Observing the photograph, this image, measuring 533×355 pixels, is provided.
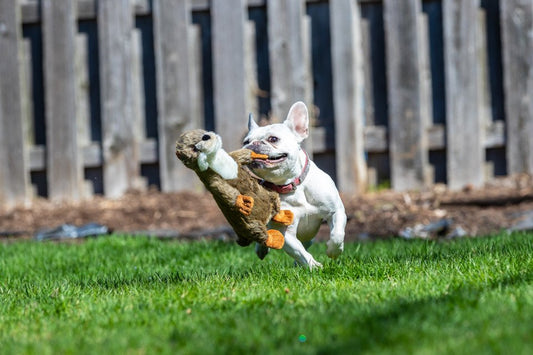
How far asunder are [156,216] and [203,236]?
1.02 m

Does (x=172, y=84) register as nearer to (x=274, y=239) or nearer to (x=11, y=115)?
(x=11, y=115)

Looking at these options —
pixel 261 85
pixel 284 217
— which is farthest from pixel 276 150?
pixel 261 85

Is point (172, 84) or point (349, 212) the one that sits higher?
point (172, 84)

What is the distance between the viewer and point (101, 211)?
7.80m

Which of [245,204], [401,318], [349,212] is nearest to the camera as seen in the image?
[401,318]

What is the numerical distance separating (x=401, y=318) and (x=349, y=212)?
15.0 feet

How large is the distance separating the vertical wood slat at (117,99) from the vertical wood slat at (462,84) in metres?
3.39

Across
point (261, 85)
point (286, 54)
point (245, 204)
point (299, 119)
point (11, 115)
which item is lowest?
point (245, 204)

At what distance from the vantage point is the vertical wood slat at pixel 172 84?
8.20m

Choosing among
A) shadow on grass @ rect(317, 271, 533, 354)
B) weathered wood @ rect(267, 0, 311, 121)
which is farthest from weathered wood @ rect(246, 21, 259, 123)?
shadow on grass @ rect(317, 271, 533, 354)

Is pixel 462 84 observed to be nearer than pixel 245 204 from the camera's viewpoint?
No

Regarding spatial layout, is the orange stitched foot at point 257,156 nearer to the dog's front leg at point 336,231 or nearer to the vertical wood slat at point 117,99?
the dog's front leg at point 336,231

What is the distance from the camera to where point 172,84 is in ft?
27.1

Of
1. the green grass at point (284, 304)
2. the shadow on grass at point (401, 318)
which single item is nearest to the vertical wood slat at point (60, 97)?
the green grass at point (284, 304)
